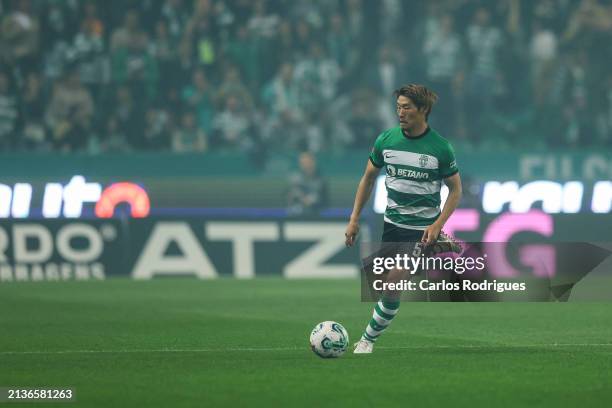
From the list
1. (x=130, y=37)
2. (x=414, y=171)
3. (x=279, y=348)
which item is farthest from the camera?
(x=130, y=37)

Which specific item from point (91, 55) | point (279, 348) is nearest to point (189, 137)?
point (91, 55)

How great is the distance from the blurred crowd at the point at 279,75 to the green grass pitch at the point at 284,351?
602 centimetres

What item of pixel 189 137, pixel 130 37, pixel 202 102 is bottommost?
pixel 189 137

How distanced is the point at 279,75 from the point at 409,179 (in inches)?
521

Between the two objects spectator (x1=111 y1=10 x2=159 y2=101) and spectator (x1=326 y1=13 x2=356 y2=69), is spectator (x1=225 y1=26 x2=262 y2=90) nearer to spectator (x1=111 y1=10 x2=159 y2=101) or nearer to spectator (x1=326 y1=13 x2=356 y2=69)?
spectator (x1=326 y1=13 x2=356 y2=69)

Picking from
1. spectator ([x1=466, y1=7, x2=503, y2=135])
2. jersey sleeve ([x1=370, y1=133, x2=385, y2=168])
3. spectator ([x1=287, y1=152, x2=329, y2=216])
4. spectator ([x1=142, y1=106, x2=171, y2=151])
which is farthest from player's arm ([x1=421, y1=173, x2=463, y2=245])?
spectator ([x1=466, y1=7, x2=503, y2=135])

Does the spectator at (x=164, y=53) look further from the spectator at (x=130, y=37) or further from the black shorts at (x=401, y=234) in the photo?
the black shorts at (x=401, y=234)

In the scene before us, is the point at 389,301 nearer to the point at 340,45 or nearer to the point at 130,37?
the point at 340,45

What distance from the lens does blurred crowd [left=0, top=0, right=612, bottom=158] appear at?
74.0 feet

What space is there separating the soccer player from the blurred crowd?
39.8 feet

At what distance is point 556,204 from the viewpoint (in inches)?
819

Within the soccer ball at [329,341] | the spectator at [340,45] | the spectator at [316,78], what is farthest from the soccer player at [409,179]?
the spectator at [340,45]

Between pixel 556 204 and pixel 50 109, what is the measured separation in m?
8.89

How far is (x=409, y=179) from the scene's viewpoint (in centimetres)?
997
